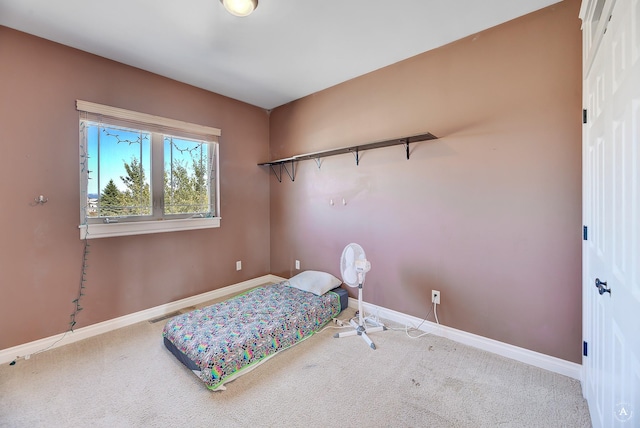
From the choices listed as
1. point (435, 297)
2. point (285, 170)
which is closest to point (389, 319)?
point (435, 297)

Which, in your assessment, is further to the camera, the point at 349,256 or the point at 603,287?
the point at 349,256

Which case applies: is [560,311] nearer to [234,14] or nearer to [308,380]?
[308,380]

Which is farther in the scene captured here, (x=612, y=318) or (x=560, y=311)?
(x=560, y=311)

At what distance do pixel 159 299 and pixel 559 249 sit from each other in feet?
12.0

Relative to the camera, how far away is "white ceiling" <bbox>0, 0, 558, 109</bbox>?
6.17 ft

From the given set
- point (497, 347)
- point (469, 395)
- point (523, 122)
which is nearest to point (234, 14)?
point (523, 122)

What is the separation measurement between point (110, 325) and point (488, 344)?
3.42 m

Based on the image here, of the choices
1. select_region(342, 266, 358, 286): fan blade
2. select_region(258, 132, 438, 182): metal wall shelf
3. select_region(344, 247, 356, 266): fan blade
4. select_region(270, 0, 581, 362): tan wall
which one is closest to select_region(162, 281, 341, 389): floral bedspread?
select_region(342, 266, 358, 286): fan blade

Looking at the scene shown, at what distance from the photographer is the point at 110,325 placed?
8.49 ft

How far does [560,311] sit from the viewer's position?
1910 millimetres

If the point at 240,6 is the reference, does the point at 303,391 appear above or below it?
below

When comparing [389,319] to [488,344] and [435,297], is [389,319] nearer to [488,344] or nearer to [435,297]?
[435,297]

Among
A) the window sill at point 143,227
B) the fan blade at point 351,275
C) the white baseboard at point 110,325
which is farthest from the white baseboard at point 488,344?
the window sill at point 143,227

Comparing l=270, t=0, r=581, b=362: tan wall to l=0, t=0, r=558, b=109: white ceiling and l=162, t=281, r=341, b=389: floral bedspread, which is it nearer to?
l=0, t=0, r=558, b=109: white ceiling
